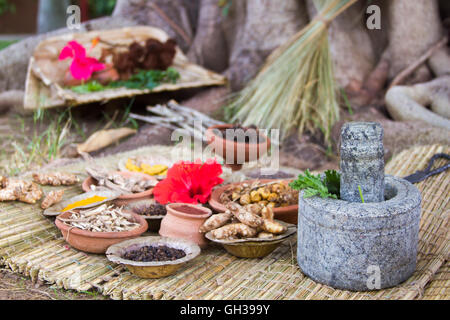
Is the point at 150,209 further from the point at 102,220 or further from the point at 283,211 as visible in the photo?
the point at 283,211

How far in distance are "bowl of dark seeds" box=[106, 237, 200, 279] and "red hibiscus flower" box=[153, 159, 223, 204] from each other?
0.40 meters

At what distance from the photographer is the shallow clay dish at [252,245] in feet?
8.03

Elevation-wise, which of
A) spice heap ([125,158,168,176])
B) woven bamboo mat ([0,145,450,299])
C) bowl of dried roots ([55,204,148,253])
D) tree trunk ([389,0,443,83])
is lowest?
woven bamboo mat ([0,145,450,299])

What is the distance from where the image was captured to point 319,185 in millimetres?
2328

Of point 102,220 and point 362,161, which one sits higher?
point 362,161

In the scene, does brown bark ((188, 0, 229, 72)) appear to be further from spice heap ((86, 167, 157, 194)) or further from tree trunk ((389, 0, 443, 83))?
spice heap ((86, 167, 157, 194))

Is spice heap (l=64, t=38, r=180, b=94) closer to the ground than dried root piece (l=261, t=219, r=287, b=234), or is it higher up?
higher up

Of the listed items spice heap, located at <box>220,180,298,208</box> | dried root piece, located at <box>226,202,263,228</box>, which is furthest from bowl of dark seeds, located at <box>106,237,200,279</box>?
spice heap, located at <box>220,180,298,208</box>

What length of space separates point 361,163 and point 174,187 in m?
1.12

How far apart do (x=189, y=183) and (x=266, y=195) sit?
445 millimetres

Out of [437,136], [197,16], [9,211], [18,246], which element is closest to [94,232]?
→ [18,246]

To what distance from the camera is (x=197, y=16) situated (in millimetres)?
7461

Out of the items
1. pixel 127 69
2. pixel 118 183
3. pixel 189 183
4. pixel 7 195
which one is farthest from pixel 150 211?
pixel 127 69

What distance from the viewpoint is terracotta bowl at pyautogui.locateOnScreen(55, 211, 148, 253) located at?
253 centimetres
